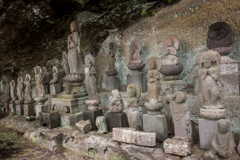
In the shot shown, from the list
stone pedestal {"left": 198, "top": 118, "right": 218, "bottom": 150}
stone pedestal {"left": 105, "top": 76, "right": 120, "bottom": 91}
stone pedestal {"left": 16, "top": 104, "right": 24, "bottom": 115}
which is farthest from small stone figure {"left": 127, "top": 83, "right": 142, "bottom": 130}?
stone pedestal {"left": 16, "top": 104, "right": 24, "bottom": 115}

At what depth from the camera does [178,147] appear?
2525 mm

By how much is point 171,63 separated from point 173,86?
2.19ft

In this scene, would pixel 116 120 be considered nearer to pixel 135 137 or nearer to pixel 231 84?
pixel 135 137

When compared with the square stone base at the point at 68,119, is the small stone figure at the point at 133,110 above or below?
above

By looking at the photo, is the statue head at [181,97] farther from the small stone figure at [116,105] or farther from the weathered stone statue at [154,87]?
the small stone figure at [116,105]

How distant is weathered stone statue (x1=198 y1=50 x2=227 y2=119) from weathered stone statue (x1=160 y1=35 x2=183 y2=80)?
1.71 metres

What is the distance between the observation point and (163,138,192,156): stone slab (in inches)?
97.3

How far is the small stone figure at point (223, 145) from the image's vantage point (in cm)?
222

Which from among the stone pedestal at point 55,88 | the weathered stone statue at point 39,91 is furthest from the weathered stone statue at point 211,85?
the stone pedestal at point 55,88

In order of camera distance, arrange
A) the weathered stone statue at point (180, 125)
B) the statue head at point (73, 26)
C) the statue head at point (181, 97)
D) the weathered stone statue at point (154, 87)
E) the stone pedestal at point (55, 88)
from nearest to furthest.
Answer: the weathered stone statue at point (180, 125) < the statue head at point (181, 97) < the weathered stone statue at point (154, 87) < the statue head at point (73, 26) < the stone pedestal at point (55, 88)

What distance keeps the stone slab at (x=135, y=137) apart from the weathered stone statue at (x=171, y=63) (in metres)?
2.21

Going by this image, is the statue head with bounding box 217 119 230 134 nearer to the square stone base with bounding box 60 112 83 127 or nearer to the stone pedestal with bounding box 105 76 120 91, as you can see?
the square stone base with bounding box 60 112 83 127

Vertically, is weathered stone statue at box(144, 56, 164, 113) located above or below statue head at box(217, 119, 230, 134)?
above

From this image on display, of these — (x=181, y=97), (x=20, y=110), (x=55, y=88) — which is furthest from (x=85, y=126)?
(x=20, y=110)
